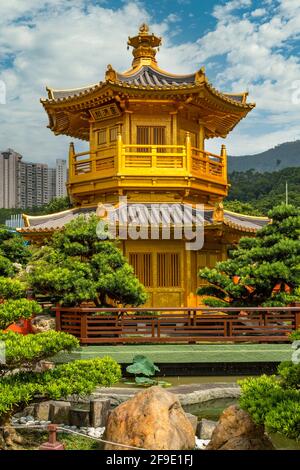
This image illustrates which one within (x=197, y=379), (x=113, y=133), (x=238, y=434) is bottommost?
(x=197, y=379)

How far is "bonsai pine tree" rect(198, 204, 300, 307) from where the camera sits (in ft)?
44.4

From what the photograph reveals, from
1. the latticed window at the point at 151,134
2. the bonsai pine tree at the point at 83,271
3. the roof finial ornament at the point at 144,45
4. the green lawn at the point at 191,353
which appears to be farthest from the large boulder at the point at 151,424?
the roof finial ornament at the point at 144,45

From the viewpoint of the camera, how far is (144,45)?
21406 mm

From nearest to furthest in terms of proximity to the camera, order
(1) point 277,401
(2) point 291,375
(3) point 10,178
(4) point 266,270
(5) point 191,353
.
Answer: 1. (1) point 277,401
2. (2) point 291,375
3. (5) point 191,353
4. (4) point 266,270
5. (3) point 10,178

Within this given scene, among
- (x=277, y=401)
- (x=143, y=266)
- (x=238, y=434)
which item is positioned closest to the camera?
(x=277, y=401)

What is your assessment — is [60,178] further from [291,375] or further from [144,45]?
[291,375]

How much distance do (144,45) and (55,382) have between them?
1720 cm

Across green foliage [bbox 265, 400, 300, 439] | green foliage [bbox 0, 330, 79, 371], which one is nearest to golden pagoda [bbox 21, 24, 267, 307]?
green foliage [bbox 0, 330, 79, 371]

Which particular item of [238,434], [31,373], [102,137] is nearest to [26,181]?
[102,137]

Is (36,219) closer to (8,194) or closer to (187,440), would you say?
(187,440)

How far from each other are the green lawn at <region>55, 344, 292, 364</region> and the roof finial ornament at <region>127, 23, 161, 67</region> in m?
12.7

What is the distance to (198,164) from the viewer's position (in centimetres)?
1898

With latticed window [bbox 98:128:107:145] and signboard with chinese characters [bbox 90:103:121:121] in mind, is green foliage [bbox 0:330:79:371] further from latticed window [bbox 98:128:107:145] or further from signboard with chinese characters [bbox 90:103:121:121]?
latticed window [bbox 98:128:107:145]
